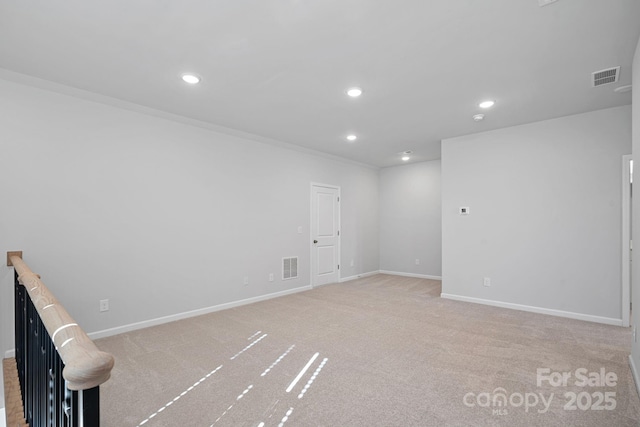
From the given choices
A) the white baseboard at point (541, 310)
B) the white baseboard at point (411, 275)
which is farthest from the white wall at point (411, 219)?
the white baseboard at point (541, 310)

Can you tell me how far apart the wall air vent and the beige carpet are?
1221 millimetres

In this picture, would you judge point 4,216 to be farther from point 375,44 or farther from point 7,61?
point 375,44

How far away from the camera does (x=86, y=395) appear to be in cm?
72

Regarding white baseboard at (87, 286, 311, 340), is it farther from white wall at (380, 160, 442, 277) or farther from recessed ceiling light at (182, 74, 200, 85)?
white wall at (380, 160, 442, 277)

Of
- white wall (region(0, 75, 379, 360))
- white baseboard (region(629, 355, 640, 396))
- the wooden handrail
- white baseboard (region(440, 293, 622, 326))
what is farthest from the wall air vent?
the wooden handrail

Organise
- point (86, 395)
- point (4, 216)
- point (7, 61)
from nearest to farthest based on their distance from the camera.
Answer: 1. point (86, 395)
2. point (7, 61)
3. point (4, 216)

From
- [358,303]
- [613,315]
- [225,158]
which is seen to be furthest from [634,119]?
[225,158]

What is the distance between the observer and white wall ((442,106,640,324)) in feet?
12.9

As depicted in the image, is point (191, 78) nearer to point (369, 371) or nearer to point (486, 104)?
point (369, 371)

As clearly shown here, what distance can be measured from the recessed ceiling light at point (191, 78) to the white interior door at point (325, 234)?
3.27 metres

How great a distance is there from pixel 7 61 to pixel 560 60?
15.7 ft

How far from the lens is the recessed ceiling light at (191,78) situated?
2950mm

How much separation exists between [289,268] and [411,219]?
330 cm

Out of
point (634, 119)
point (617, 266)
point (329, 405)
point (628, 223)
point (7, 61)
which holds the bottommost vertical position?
point (329, 405)
